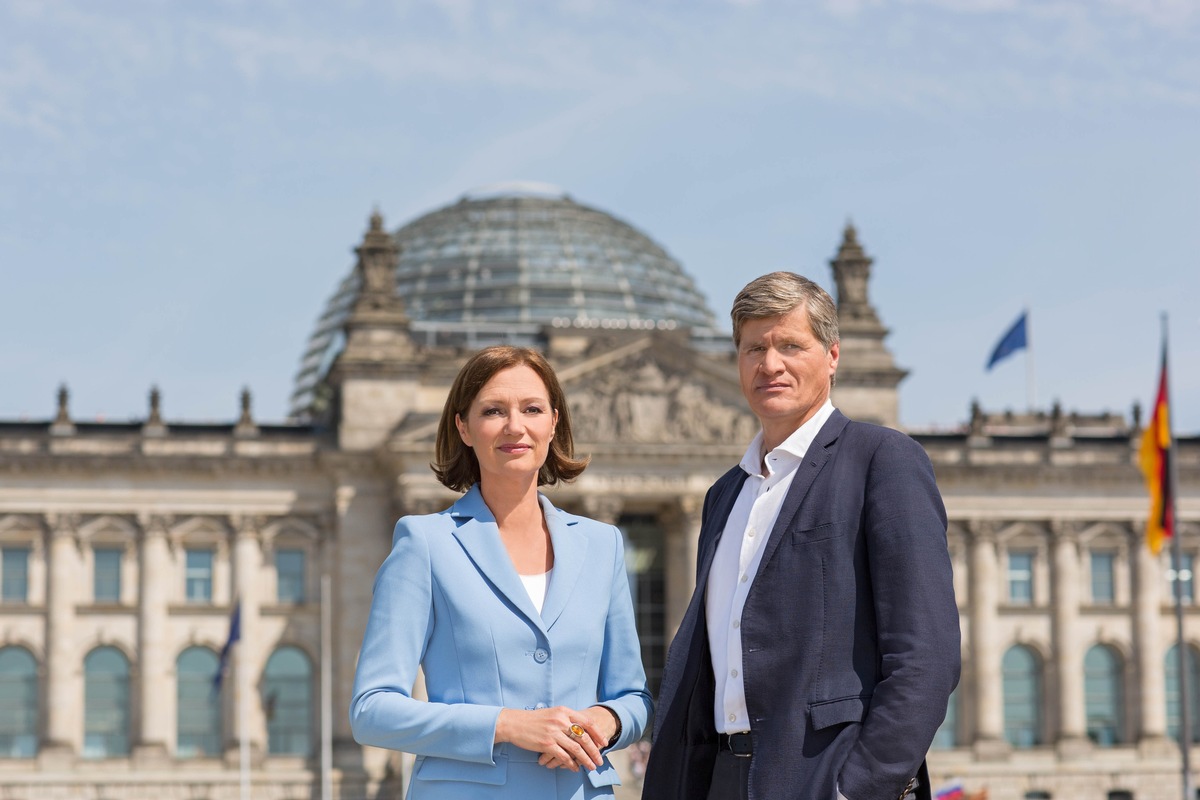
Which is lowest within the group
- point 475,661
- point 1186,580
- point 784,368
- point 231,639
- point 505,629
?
point 231,639

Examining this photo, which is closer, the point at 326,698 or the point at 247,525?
the point at 326,698

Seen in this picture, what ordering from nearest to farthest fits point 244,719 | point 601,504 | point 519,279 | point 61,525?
point 244,719, point 601,504, point 61,525, point 519,279

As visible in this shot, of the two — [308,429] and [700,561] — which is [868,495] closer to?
[700,561]

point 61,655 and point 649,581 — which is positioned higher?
point 649,581

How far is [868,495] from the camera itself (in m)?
8.86

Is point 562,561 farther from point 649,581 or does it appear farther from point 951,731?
point 951,731

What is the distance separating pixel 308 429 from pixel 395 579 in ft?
195

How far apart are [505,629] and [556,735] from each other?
0.54m

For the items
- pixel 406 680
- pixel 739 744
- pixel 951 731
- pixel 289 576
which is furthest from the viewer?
pixel 951 731

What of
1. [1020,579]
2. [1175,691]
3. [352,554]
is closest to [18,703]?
[352,554]

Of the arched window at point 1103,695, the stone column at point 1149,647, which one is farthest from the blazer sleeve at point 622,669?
the arched window at point 1103,695

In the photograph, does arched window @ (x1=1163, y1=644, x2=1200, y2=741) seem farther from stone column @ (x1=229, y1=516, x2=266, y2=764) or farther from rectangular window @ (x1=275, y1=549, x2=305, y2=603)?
stone column @ (x1=229, y1=516, x2=266, y2=764)

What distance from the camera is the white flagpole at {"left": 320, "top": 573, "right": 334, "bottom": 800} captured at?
62.4 metres

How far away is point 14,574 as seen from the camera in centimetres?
6450
